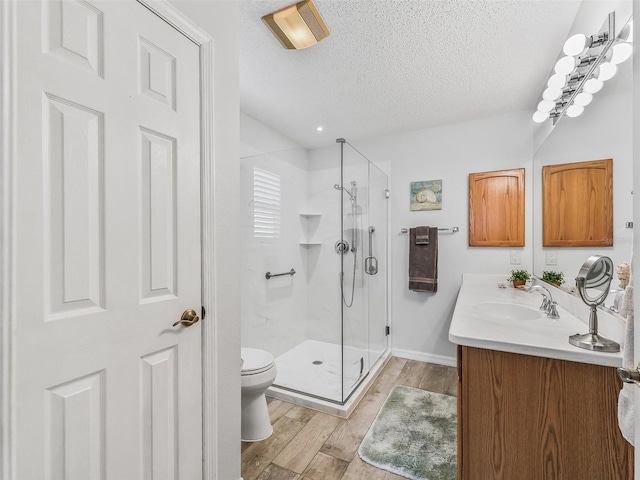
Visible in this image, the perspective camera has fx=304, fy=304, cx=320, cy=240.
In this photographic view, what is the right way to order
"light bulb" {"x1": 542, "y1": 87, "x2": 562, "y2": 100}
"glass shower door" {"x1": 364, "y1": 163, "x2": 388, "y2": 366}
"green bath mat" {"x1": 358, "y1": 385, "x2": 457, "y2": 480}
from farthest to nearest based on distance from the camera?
"glass shower door" {"x1": 364, "y1": 163, "x2": 388, "y2": 366}, "light bulb" {"x1": 542, "y1": 87, "x2": 562, "y2": 100}, "green bath mat" {"x1": 358, "y1": 385, "x2": 457, "y2": 480}

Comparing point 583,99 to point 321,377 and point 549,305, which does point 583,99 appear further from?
point 321,377

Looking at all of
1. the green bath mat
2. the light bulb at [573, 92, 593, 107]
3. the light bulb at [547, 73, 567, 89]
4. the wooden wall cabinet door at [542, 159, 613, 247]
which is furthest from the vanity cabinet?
the light bulb at [547, 73, 567, 89]

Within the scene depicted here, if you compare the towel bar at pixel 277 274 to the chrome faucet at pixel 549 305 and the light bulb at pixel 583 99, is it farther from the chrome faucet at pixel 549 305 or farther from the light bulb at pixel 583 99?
the light bulb at pixel 583 99

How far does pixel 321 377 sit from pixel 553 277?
1862 millimetres

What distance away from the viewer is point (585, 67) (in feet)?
5.10

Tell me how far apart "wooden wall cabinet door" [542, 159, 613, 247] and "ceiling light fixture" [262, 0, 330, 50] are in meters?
Result: 1.52

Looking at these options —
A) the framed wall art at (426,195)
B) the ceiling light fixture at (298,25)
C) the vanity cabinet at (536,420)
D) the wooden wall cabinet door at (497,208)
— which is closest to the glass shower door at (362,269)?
the framed wall art at (426,195)

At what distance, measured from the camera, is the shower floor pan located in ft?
7.23

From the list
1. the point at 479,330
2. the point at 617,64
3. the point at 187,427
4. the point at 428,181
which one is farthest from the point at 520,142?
the point at 187,427

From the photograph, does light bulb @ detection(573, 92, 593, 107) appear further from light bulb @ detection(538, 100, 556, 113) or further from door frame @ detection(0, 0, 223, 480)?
door frame @ detection(0, 0, 223, 480)

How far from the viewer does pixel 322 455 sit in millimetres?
1707

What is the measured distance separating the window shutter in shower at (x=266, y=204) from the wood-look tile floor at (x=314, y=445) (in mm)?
1377

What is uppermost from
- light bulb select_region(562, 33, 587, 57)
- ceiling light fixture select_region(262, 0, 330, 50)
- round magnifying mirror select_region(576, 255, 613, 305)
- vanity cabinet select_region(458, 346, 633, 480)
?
ceiling light fixture select_region(262, 0, 330, 50)

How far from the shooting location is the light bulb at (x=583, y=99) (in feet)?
5.00
